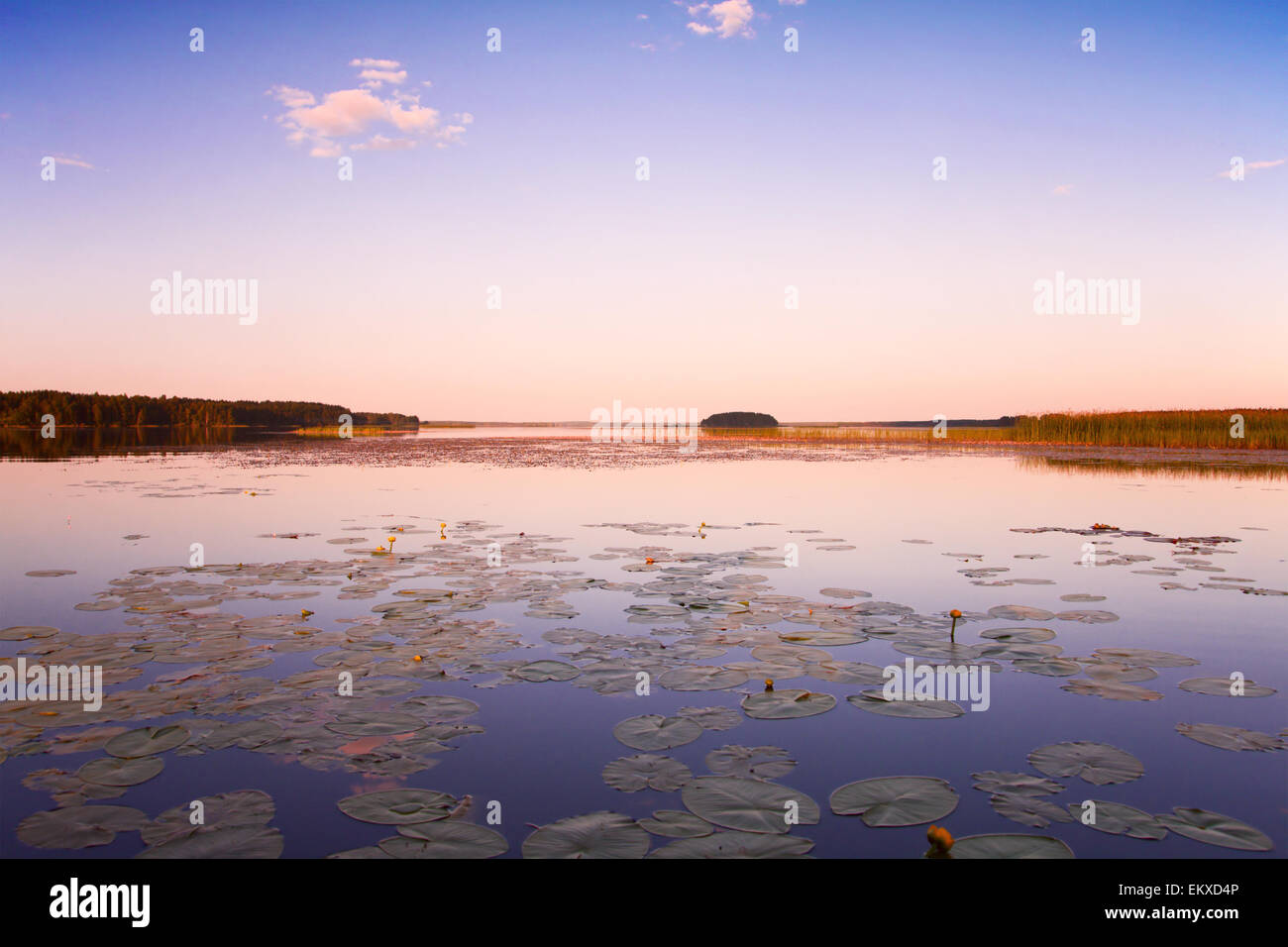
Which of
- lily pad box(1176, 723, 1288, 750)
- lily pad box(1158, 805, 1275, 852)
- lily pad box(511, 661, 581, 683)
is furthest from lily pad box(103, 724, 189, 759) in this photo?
lily pad box(1176, 723, 1288, 750)

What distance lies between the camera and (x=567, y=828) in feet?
10.5

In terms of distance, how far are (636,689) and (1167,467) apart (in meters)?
28.7

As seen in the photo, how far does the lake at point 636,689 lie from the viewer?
10.8 ft

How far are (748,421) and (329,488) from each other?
408 ft

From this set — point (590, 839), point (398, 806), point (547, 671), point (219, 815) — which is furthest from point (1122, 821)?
point (219, 815)

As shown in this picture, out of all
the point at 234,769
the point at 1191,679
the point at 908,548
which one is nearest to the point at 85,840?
the point at 234,769

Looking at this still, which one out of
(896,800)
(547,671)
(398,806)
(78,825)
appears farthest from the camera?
(547,671)

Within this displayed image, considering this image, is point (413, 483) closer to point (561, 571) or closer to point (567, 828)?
point (561, 571)

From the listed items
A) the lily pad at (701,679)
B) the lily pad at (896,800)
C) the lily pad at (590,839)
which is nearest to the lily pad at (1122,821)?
the lily pad at (896,800)

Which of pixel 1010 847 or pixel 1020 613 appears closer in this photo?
pixel 1010 847

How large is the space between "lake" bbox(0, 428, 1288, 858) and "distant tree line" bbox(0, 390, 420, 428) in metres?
79.9

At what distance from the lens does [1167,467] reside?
1011 inches

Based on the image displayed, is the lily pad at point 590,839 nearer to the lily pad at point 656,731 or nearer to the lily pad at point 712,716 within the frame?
the lily pad at point 656,731

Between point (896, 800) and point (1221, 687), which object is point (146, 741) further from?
point (1221, 687)
